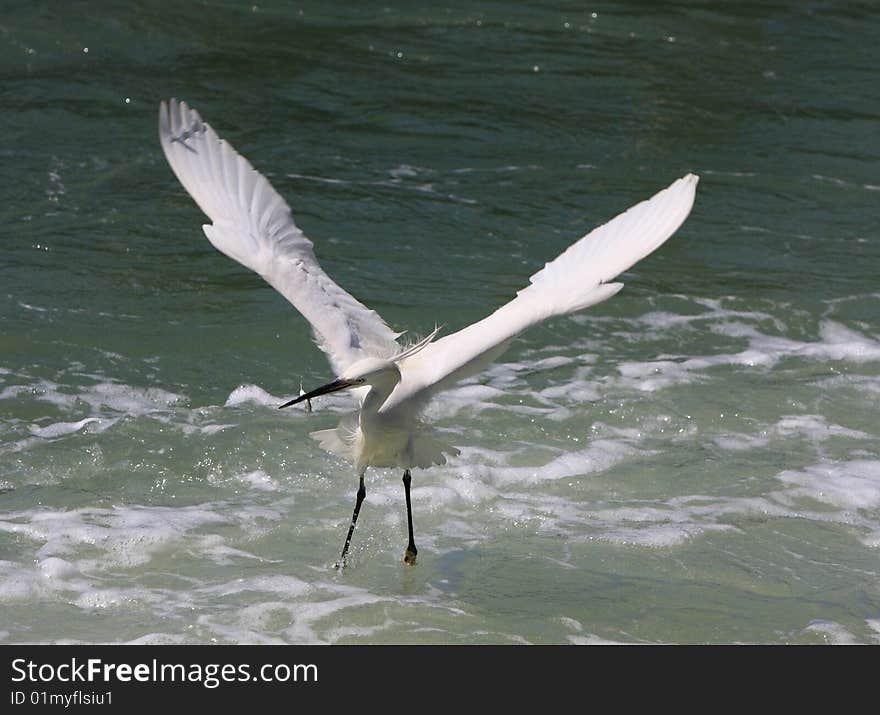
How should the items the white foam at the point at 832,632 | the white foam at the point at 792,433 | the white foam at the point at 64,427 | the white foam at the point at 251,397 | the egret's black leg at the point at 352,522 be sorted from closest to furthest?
the white foam at the point at 832,632
the egret's black leg at the point at 352,522
the white foam at the point at 64,427
the white foam at the point at 792,433
the white foam at the point at 251,397

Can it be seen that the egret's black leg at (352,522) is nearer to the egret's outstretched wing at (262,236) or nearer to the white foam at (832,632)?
the egret's outstretched wing at (262,236)

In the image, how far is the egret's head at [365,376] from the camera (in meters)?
4.91

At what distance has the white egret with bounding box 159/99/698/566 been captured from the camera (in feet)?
16.9

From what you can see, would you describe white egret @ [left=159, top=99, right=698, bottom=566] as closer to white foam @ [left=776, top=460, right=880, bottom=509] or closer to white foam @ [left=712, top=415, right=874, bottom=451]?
white foam @ [left=776, top=460, right=880, bottom=509]

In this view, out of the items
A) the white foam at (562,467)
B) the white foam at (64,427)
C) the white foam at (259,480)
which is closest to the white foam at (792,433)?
the white foam at (562,467)

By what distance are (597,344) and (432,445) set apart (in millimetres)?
2740

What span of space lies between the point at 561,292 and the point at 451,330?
2.87 m

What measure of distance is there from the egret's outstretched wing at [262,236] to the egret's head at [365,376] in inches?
9.7

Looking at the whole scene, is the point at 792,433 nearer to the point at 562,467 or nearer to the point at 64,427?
the point at 562,467

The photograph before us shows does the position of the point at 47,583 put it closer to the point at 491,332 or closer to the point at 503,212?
the point at 491,332

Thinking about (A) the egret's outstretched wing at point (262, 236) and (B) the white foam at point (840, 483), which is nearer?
(A) the egret's outstretched wing at point (262, 236)

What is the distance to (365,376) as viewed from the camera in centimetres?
499

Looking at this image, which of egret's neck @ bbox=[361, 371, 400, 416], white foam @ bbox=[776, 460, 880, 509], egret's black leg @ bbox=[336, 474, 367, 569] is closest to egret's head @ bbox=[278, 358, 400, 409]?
egret's neck @ bbox=[361, 371, 400, 416]

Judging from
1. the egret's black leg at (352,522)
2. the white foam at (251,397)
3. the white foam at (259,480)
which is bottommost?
the egret's black leg at (352,522)
